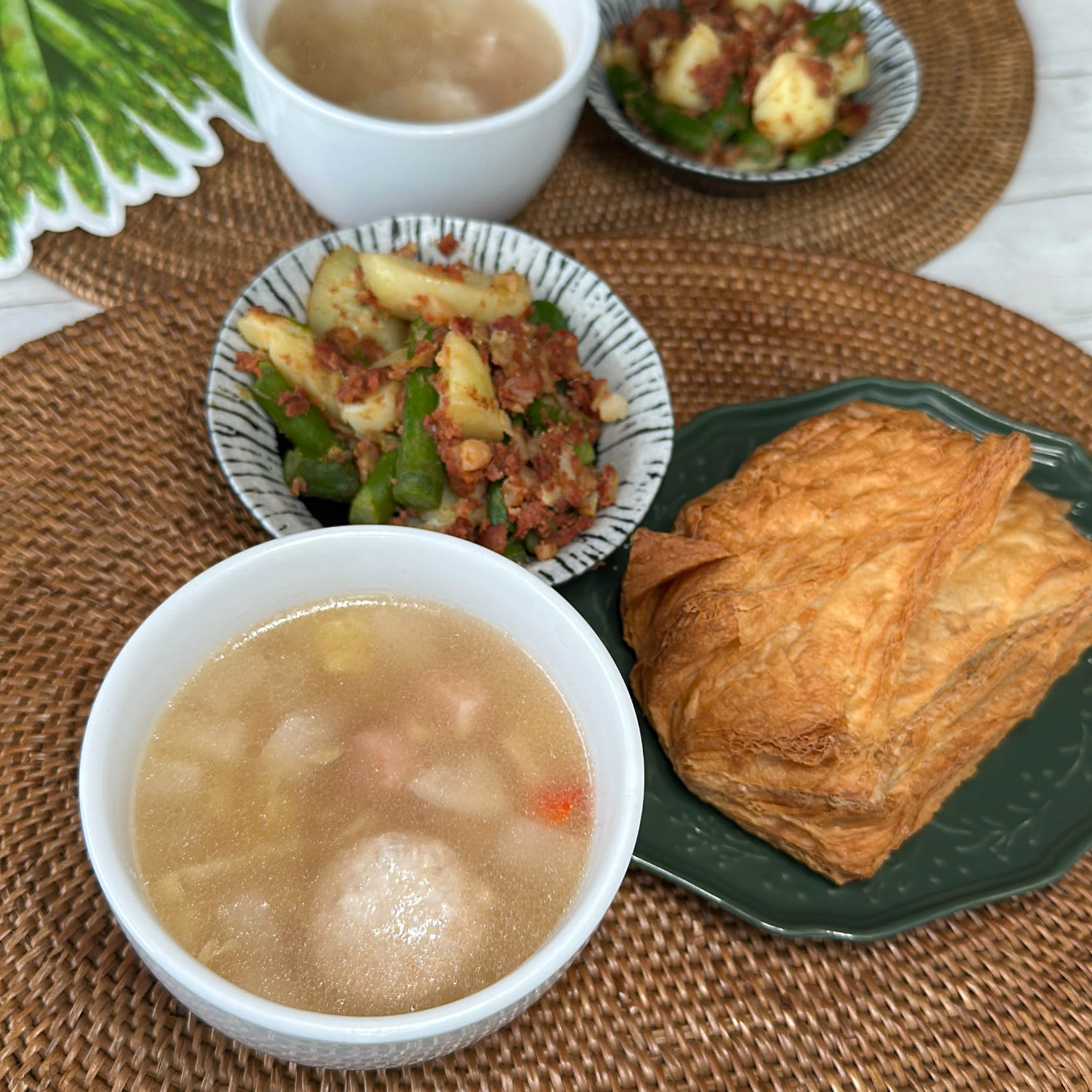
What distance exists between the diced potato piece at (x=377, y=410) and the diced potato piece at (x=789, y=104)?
130 cm

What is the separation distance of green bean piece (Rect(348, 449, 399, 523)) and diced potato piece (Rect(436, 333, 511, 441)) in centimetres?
13

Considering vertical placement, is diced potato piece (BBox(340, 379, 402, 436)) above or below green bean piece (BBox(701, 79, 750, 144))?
below

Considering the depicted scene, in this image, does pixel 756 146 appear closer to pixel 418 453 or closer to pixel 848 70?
pixel 848 70

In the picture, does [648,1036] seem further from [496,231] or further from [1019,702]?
[496,231]

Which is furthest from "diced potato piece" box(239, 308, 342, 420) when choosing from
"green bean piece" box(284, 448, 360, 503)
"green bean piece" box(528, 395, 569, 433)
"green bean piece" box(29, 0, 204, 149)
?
"green bean piece" box(29, 0, 204, 149)

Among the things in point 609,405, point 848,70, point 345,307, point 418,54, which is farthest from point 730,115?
point 345,307

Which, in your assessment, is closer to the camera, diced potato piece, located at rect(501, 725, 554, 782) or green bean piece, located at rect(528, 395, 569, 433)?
diced potato piece, located at rect(501, 725, 554, 782)

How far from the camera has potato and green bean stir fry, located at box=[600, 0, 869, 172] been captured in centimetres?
246

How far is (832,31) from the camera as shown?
2.57 m

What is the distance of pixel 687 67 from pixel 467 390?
1.27 meters

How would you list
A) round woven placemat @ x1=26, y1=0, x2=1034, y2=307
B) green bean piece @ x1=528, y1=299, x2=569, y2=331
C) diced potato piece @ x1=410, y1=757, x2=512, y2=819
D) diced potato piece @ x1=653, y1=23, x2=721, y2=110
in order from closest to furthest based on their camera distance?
1. diced potato piece @ x1=410, y1=757, x2=512, y2=819
2. green bean piece @ x1=528, y1=299, x2=569, y2=331
3. round woven placemat @ x1=26, y1=0, x2=1034, y2=307
4. diced potato piece @ x1=653, y1=23, x2=721, y2=110

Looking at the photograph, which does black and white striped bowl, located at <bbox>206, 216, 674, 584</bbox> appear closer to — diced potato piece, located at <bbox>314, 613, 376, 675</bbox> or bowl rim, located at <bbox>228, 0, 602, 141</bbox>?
bowl rim, located at <bbox>228, 0, 602, 141</bbox>

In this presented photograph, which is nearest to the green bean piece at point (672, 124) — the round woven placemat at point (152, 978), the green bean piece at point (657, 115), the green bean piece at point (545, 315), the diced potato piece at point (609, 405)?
the green bean piece at point (657, 115)

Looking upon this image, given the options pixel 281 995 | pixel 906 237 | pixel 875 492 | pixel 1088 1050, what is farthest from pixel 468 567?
pixel 906 237
